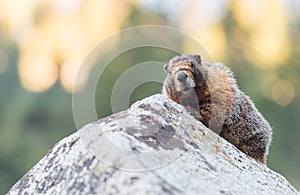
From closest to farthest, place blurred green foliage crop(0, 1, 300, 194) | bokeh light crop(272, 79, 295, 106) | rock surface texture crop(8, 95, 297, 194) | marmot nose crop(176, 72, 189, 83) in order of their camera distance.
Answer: rock surface texture crop(8, 95, 297, 194) → marmot nose crop(176, 72, 189, 83) → blurred green foliage crop(0, 1, 300, 194) → bokeh light crop(272, 79, 295, 106)

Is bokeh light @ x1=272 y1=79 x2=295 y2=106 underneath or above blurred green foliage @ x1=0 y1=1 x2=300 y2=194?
above

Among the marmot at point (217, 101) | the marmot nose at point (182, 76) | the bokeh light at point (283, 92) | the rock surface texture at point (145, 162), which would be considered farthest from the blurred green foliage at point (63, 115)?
the rock surface texture at point (145, 162)

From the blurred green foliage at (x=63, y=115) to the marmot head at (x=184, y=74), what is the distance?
Result: 11.7 m

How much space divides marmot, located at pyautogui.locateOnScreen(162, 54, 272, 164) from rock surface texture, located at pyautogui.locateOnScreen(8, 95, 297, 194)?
50cm

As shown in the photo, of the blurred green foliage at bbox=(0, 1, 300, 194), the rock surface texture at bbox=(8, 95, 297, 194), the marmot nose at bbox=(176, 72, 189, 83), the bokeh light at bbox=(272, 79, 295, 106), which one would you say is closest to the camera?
the rock surface texture at bbox=(8, 95, 297, 194)

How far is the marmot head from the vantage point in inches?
117

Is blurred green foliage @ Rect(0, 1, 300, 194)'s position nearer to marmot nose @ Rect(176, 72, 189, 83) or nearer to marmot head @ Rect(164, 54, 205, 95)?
marmot head @ Rect(164, 54, 205, 95)

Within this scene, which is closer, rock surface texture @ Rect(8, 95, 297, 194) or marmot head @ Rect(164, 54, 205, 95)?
rock surface texture @ Rect(8, 95, 297, 194)

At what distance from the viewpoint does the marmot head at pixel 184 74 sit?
2.97 m

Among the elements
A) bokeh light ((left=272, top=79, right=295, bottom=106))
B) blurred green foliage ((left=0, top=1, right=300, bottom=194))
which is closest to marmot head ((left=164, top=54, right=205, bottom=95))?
blurred green foliage ((left=0, top=1, right=300, bottom=194))

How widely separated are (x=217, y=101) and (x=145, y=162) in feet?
3.66

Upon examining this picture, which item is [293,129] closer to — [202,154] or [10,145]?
[10,145]

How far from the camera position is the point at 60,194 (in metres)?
2.09

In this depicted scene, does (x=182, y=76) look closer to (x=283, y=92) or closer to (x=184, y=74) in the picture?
(x=184, y=74)
